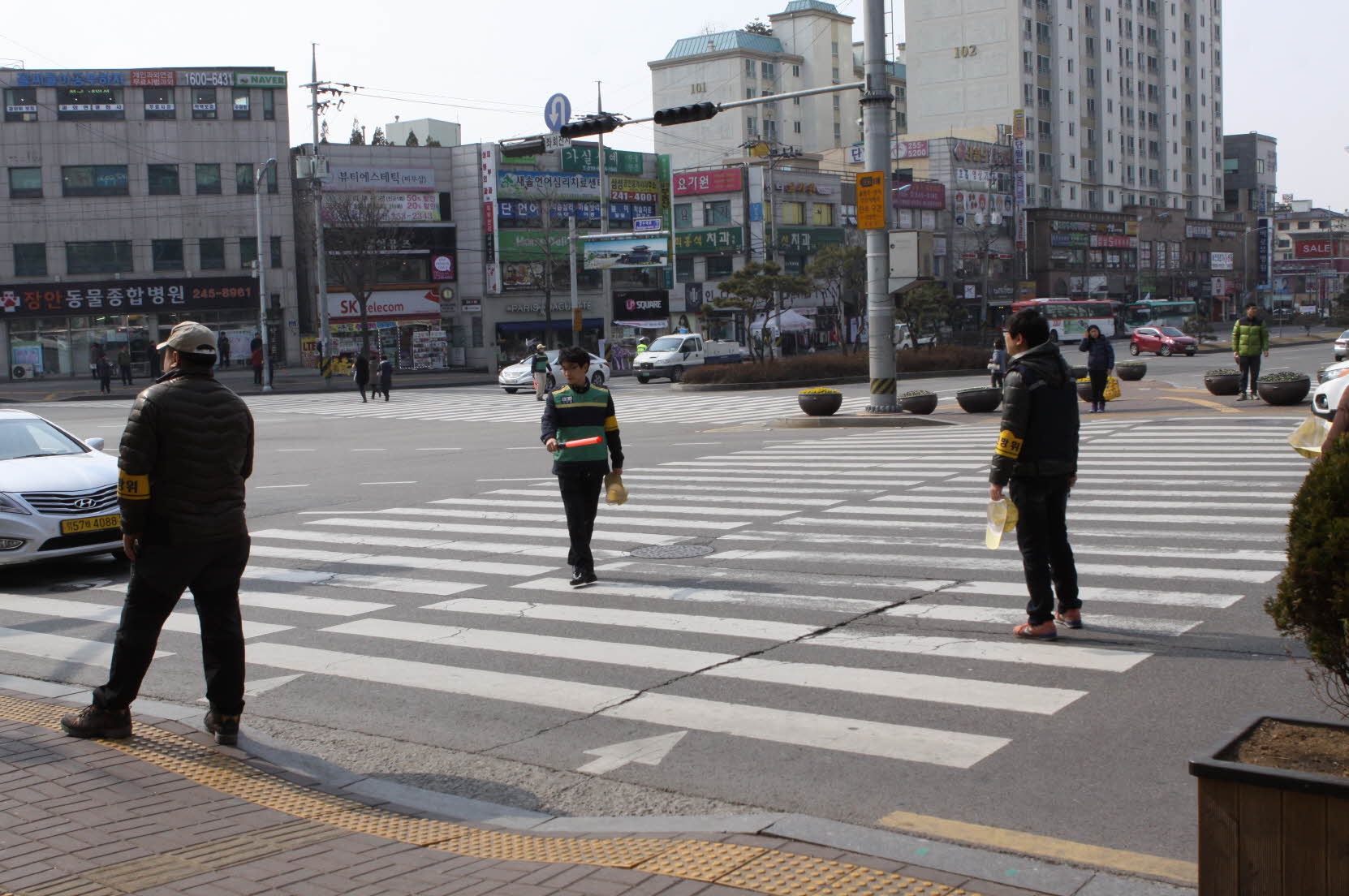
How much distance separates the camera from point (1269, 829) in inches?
133

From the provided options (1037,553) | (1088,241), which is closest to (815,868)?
(1037,553)

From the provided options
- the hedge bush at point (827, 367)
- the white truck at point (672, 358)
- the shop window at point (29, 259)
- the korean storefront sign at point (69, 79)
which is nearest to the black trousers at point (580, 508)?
the hedge bush at point (827, 367)

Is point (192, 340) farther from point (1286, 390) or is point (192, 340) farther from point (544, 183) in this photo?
point (544, 183)

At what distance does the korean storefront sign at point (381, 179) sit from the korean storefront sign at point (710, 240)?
58.8ft

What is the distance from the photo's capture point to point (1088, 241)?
104 m

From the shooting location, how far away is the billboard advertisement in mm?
66625

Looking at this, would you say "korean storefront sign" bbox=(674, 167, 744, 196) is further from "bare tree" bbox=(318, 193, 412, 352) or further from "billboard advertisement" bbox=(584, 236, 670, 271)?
"bare tree" bbox=(318, 193, 412, 352)

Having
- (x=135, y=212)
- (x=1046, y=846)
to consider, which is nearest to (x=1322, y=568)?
(x=1046, y=846)

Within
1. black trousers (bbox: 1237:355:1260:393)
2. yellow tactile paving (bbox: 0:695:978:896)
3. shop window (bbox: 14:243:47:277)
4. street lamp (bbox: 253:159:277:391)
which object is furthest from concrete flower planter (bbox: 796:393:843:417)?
shop window (bbox: 14:243:47:277)

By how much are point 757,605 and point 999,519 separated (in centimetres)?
218

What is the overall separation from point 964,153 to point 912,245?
2801 inches

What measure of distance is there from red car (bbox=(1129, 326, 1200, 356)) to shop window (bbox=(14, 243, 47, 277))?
5138cm

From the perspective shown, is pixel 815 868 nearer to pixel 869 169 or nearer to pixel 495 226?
pixel 869 169

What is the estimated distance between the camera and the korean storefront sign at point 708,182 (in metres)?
78.5
